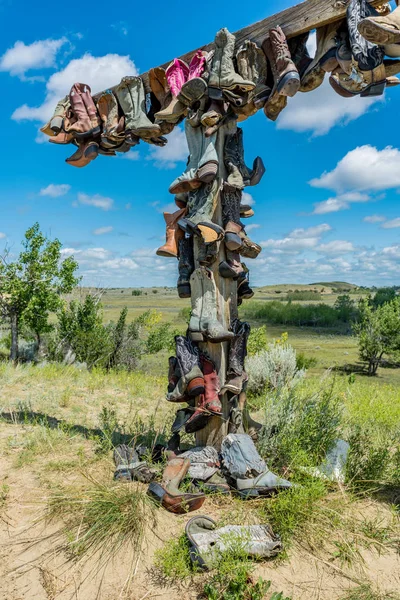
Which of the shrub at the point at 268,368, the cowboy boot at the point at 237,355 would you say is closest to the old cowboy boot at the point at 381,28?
the cowboy boot at the point at 237,355

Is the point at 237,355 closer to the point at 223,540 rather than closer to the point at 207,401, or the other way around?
the point at 207,401

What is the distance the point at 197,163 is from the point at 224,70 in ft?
2.35

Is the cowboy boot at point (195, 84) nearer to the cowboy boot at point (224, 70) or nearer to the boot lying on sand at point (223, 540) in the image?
the cowboy boot at point (224, 70)

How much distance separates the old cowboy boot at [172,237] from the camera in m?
3.52

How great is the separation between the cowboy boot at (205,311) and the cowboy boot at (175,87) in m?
1.36

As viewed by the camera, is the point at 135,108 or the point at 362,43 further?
the point at 135,108

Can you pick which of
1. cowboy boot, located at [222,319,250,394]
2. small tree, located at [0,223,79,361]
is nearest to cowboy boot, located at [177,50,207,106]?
cowboy boot, located at [222,319,250,394]

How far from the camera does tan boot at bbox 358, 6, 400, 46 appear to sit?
2500mm

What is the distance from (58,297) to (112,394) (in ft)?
31.3

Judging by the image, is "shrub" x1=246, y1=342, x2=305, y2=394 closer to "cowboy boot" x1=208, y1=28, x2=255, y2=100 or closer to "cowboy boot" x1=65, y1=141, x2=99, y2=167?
"cowboy boot" x1=65, y1=141, x2=99, y2=167

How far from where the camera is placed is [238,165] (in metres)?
3.50

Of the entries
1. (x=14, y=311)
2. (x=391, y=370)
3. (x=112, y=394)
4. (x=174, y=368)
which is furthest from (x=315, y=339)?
(x=174, y=368)

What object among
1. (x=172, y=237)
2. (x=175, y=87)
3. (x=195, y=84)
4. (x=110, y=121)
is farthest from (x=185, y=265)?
(x=110, y=121)

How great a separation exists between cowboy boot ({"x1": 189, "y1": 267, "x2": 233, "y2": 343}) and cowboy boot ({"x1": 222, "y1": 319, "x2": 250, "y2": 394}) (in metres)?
0.17
